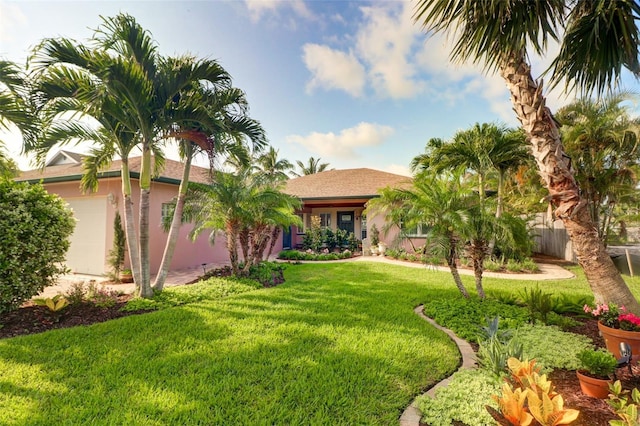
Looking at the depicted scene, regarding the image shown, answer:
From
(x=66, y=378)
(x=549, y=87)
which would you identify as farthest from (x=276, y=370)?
(x=549, y=87)

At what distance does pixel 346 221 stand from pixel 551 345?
16.1m

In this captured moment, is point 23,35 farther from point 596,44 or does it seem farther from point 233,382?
point 596,44

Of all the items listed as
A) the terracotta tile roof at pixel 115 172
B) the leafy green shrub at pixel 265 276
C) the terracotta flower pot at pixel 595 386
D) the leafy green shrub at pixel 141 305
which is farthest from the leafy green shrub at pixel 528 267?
the leafy green shrub at pixel 141 305

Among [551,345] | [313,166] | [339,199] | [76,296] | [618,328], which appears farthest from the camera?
[313,166]

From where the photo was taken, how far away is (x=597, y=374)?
3012 mm

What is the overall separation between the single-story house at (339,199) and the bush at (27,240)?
1224 centimetres

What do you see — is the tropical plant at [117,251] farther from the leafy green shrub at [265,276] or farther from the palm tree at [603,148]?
the palm tree at [603,148]

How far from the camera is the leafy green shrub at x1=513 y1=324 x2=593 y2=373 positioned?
376cm

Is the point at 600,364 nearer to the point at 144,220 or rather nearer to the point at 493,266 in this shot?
the point at 144,220

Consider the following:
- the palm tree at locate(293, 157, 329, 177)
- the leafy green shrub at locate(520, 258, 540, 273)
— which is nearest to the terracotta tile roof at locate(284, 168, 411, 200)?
the leafy green shrub at locate(520, 258, 540, 273)

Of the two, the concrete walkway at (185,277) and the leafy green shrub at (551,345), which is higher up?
the leafy green shrub at (551,345)

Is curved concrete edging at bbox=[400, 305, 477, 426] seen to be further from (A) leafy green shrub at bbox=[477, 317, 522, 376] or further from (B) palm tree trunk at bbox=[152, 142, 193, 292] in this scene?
(B) palm tree trunk at bbox=[152, 142, 193, 292]

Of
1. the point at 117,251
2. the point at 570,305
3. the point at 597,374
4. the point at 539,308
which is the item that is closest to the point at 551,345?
the point at 597,374

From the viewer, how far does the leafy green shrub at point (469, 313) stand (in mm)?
5199
